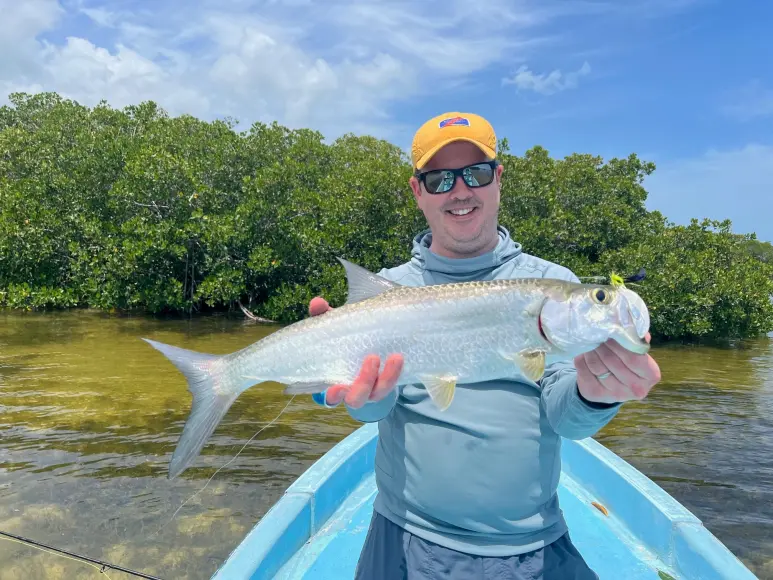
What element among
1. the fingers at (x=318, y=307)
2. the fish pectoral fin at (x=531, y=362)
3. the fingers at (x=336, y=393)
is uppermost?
the fingers at (x=318, y=307)

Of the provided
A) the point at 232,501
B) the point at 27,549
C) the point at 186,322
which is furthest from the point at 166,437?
the point at 186,322

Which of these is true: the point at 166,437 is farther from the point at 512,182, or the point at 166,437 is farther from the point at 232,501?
the point at 512,182

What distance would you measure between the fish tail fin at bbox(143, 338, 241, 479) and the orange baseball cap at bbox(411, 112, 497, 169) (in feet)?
4.93

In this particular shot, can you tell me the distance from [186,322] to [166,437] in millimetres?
12733

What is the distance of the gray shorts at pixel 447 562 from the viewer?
2348 millimetres

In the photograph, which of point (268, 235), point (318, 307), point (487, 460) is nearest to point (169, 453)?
point (318, 307)

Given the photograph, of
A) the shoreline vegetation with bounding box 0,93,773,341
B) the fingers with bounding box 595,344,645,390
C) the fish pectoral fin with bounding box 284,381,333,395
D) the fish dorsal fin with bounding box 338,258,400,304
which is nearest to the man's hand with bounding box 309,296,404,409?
the fish pectoral fin with bounding box 284,381,333,395

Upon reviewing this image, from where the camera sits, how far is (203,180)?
2205 centimetres

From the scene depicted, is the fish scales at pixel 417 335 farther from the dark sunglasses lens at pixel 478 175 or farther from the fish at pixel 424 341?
the dark sunglasses lens at pixel 478 175

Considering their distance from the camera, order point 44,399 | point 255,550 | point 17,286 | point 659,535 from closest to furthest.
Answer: point 255,550, point 659,535, point 44,399, point 17,286

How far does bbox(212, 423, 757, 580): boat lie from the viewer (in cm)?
355

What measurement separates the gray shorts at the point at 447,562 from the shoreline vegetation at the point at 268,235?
53.6 feet

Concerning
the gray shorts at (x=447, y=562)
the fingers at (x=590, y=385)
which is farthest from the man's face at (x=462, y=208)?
the gray shorts at (x=447, y=562)

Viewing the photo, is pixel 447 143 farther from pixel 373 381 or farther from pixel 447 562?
pixel 447 562
